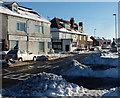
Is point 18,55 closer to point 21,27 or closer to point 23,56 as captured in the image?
point 23,56

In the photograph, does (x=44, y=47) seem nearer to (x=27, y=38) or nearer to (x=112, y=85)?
(x=27, y=38)

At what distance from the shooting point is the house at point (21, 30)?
88.3ft

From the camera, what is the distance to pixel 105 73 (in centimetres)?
1338

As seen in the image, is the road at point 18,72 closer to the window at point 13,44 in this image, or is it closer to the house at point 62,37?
the window at point 13,44

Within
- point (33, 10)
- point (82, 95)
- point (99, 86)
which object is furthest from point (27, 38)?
point (82, 95)

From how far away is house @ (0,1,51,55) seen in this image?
88.3 feet

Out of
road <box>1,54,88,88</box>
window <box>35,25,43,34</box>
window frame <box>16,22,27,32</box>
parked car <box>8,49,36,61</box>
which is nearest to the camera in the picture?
road <box>1,54,88,88</box>

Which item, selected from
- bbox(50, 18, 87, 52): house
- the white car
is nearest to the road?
the white car

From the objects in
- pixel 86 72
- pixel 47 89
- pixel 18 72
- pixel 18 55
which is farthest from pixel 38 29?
pixel 47 89

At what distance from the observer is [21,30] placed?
29984 mm

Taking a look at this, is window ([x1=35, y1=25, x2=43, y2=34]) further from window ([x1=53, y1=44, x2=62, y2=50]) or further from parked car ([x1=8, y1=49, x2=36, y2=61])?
window ([x1=53, y1=44, x2=62, y2=50])

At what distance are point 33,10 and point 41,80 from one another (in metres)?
31.4

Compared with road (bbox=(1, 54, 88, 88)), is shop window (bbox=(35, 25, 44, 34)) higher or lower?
higher

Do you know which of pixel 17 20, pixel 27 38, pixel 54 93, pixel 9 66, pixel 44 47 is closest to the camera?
pixel 54 93
